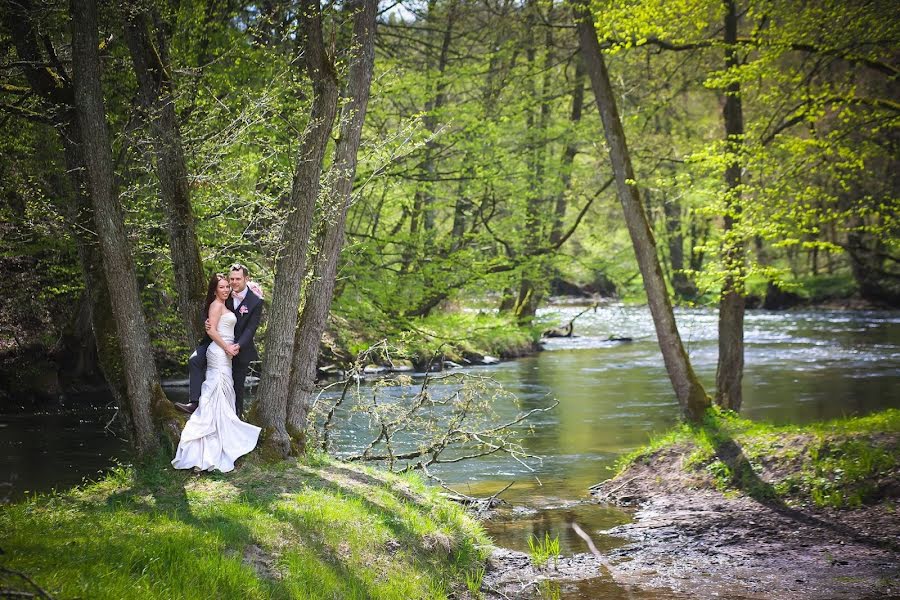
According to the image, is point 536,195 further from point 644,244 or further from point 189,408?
point 189,408

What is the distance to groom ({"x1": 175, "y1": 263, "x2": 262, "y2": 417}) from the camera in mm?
9453

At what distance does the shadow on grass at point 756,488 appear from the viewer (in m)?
8.85

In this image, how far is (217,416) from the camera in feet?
30.2

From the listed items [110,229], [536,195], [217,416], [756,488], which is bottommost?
[756,488]

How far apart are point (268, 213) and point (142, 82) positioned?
2.10 metres

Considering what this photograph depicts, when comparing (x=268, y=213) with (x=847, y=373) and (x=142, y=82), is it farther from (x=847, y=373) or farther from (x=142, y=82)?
(x=847, y=373)

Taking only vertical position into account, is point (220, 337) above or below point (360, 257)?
below

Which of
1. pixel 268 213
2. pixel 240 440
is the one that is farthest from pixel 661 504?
pixel 268 213

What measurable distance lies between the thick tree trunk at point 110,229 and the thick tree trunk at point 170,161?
35.3 inches

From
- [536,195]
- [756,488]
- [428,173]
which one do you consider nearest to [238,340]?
[756,488]

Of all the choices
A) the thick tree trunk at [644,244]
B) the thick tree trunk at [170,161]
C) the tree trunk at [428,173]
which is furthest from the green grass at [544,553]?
the tree trunk at [428,173]

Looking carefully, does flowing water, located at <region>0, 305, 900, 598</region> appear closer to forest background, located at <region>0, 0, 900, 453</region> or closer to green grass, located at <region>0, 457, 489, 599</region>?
green grass, located at <region>0, 457, 489, 599</region>

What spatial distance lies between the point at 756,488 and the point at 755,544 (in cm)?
172

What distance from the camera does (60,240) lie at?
12.8 meters
